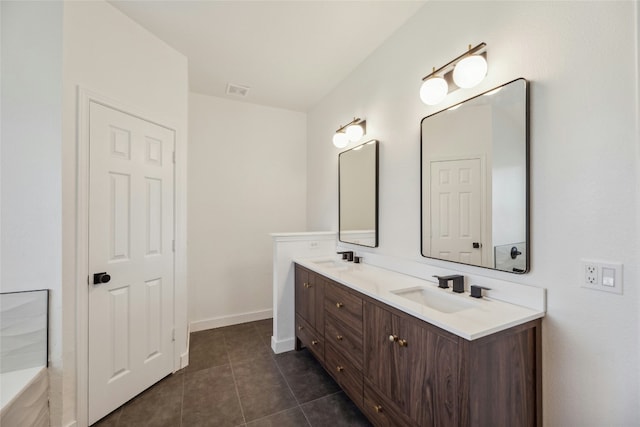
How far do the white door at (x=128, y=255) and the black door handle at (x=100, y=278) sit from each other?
2cm

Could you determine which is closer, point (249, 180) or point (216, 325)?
point (216, 325)

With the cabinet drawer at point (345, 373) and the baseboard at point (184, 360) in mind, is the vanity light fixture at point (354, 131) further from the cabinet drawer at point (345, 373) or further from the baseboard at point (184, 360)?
the baseboard at point (184, 360)

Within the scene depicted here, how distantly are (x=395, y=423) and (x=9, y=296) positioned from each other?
2.18 m

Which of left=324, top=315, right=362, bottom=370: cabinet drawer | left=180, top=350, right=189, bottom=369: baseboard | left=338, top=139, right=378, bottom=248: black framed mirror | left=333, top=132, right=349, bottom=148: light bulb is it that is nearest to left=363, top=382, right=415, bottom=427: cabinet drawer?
left=324, top=315, right=362, bottom=370: cabinet drawer

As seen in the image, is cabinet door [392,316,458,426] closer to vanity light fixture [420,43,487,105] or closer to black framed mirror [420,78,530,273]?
black framed mirror [420,78,530,273]

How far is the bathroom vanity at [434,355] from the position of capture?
1064 millimetres

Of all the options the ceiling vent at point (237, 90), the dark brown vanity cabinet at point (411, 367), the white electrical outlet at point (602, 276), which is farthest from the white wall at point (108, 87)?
the white electrical outlet at point (602, 276)

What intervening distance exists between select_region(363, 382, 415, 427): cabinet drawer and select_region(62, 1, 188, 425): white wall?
5.47 ft

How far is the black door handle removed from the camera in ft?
5.63

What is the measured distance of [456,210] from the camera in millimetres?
1652

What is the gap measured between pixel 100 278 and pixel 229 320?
1780 mm

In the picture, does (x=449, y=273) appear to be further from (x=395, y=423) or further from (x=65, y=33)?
(x=65, y=33)

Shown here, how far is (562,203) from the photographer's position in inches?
46.4

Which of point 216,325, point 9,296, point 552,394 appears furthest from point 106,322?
point 552,394
